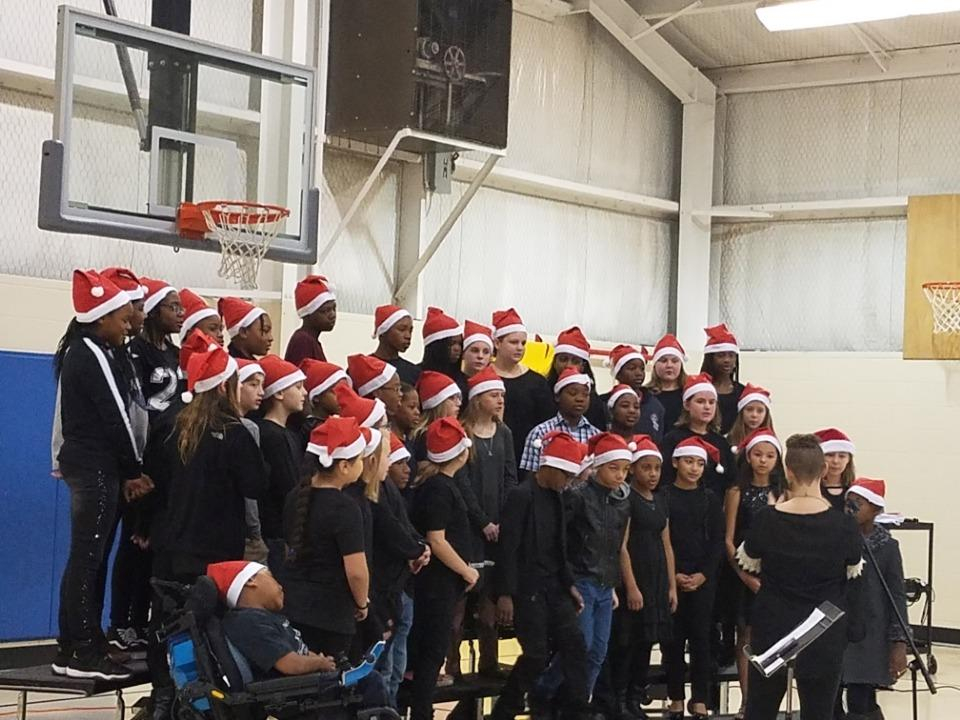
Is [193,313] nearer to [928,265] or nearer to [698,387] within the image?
[698,387]

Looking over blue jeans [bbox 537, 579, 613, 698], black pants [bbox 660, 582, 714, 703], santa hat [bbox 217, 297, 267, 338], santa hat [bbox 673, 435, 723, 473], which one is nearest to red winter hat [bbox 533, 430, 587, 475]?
blue jeans [bbox 537, 579, 613, 698]

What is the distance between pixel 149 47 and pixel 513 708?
4087 mm

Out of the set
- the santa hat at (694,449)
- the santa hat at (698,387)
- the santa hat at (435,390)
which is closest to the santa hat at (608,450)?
the santa hat at (694,449)

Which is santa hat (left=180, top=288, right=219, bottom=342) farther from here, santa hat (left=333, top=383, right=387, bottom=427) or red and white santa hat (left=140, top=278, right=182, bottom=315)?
santa hat (left=333, top=383, right=387, bottom=427)

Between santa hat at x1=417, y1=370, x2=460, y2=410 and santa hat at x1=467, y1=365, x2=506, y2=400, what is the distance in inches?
3.7

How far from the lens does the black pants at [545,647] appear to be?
700 centimetres

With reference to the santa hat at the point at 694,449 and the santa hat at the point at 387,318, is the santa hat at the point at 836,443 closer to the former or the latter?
the santa hat at the point at 694,449

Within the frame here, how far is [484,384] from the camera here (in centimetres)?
723

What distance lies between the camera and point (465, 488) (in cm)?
690

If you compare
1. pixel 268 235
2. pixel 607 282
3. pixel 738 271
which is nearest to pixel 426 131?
pixel 268 235

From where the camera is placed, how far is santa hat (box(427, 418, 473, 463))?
6.68m

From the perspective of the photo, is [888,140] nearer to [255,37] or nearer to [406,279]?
[406,279]

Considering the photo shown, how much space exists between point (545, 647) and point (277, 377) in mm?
2022

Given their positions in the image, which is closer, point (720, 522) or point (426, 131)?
point (720, 522)
